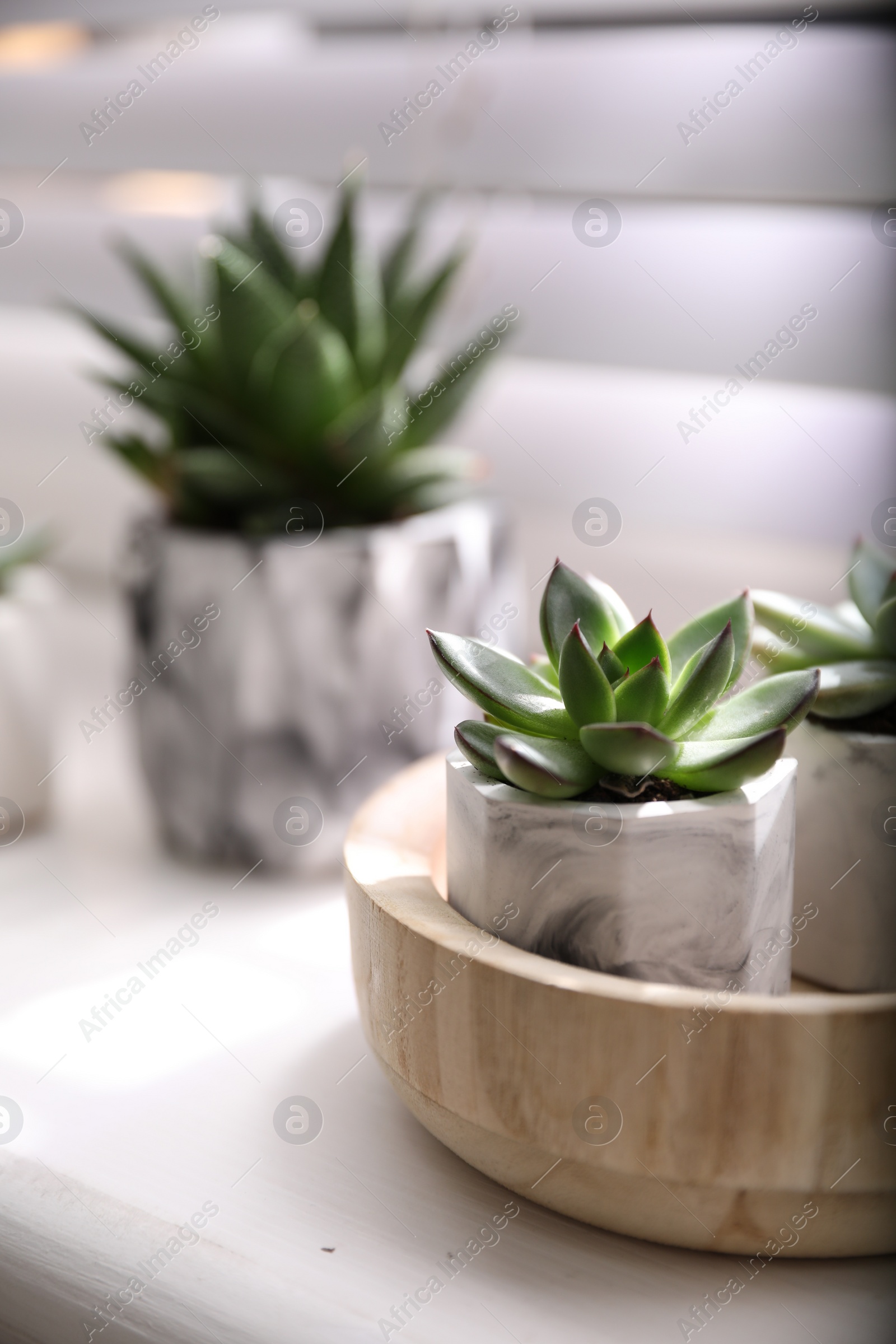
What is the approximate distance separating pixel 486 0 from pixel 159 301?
0.40 metres

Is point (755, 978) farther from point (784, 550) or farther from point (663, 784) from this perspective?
point (784, 550)

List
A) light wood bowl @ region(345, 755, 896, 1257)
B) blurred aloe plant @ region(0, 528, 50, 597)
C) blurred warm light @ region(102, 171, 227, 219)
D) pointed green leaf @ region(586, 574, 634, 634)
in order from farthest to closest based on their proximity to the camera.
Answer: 1. blurred warm light @ region(102, 171, 227, 219)
2. blurred aloe plant @ region(0, 528, 50, 597)
3. pointed green leaf @ region(586, 574, 634, 634)
4. light wood bowl @ region(345, 755, 896, 1257)

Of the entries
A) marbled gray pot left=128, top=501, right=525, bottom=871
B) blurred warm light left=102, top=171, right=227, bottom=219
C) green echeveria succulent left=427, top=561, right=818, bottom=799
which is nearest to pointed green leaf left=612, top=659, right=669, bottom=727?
green echeveria succulent left=427, top=561, right=818, bottom=799

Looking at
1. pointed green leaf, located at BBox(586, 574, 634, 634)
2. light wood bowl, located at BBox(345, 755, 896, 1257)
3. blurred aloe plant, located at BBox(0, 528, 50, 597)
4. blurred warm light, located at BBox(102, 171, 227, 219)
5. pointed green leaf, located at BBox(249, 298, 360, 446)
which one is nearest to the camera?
light wood bowl, located at BBox(345, 755, 896, 1257)

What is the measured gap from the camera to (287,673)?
65 centimetres

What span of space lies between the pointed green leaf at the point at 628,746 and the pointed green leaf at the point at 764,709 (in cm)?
3

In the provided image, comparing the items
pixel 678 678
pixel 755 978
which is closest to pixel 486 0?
pixel 678 678

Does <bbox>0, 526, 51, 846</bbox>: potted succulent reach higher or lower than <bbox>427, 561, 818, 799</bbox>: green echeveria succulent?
higher

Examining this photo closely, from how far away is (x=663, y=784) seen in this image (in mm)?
416

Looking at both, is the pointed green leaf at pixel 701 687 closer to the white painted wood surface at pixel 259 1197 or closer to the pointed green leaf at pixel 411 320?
the white painted wood surface at pixel 259 1197

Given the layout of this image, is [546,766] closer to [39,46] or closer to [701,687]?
[701,687]

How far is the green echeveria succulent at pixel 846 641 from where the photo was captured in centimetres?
46

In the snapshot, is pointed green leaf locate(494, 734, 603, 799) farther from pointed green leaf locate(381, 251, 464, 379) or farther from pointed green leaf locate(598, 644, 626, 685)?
pointed green leaf locate(381, 251, 464, 379)

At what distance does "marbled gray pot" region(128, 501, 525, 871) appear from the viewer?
2.13 ft
